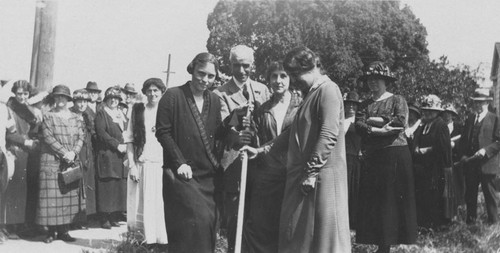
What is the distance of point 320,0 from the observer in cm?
2200

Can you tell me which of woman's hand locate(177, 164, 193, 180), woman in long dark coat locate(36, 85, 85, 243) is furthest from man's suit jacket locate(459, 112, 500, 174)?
woman in long dark coat locate(36, 85, 85, 243)

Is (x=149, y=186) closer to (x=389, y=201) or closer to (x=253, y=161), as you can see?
(x=253, y=161)

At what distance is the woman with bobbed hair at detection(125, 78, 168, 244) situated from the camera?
22.5ft

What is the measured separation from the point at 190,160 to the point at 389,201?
2.26m

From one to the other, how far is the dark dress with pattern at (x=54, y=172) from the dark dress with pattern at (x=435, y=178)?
4697 mm

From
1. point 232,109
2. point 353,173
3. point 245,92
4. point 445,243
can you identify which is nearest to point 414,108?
point 353,173

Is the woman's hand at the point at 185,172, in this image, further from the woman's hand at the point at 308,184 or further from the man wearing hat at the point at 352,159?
the man wearing hat at the point at 352,159

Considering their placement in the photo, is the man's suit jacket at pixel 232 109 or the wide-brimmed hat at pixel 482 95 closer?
the man's suit jacket at pixel 232 109

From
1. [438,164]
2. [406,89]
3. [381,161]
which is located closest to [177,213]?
[381,161]

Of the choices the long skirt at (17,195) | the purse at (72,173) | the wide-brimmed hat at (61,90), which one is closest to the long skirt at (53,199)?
the purse at (72,173)

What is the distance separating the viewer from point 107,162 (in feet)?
29.6

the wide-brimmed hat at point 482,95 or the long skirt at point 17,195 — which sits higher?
the wide-brimmed hat at point 482,95

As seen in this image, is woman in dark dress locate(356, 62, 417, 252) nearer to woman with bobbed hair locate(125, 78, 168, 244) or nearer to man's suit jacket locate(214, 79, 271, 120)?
man's suit jacket locate(214, 79, 271, 120)

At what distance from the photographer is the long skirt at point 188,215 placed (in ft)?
15.3
